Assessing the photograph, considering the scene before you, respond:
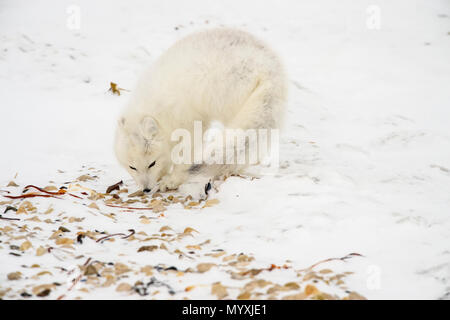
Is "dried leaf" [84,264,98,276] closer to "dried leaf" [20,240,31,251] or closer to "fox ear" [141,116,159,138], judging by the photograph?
"dried leaf" [20,240,31,251]

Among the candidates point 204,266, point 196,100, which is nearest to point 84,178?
point 196,100

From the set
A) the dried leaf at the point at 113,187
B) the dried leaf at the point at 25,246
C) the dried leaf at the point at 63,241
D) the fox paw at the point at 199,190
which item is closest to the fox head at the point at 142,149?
the dried leaf at the point at 113,187

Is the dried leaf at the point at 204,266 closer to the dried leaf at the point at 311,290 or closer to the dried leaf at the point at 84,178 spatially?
the dried leaf at the point at 311,290

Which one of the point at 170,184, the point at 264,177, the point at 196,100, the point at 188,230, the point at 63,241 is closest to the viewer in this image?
the point at 63,241

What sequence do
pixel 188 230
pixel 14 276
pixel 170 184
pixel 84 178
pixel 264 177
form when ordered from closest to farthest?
pixel 14 276, pixel 188 230, pixel 264 177, pixel 170 184, pixel 84 178

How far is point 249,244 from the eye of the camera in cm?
317

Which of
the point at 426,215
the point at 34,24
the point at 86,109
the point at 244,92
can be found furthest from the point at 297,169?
the point at 34,24

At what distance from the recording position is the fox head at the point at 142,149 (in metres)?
4.44

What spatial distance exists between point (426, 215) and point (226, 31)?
2799mm

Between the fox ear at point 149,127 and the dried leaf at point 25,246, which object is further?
the fox ear at point 149,127

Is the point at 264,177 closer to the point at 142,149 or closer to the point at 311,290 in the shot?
the point at 142,149

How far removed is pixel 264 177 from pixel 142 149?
132 cm

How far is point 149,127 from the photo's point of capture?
4.39m
